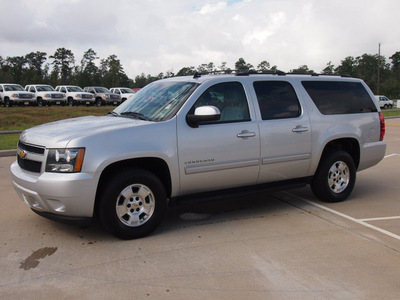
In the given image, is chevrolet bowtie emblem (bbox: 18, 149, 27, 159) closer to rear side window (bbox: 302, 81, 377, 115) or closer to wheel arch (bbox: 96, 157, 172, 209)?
wheel arch (bbox: 96, 157, 172, 209)

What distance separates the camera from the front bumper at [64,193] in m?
4.03

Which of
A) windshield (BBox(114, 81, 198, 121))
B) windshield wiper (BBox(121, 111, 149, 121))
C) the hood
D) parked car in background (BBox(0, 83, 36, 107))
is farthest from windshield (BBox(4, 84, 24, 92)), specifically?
the hood

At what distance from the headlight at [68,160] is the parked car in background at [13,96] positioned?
1146 inches

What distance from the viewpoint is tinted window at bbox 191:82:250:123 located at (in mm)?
4910

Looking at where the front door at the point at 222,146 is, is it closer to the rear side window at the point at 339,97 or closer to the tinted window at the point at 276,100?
the tinted window at the point at 276,100

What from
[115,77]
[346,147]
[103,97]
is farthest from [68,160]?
[115,77]

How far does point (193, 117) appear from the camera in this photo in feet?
15.0

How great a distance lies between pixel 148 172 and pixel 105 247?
0.91 m

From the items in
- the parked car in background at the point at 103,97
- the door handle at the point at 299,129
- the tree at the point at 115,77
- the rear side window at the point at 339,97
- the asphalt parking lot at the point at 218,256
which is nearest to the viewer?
the asphalt parking lot at the point at 218,256

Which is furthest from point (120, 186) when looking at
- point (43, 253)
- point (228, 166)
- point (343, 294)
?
point (343, 294)

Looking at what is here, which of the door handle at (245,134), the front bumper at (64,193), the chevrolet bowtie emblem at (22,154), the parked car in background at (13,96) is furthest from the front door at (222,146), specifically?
the parked car in background at (13,96)

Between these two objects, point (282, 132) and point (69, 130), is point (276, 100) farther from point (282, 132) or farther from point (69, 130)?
point (69, 130)

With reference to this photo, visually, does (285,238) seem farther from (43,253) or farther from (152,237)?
(43,253)

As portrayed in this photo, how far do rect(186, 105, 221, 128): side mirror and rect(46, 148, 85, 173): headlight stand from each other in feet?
4.12
